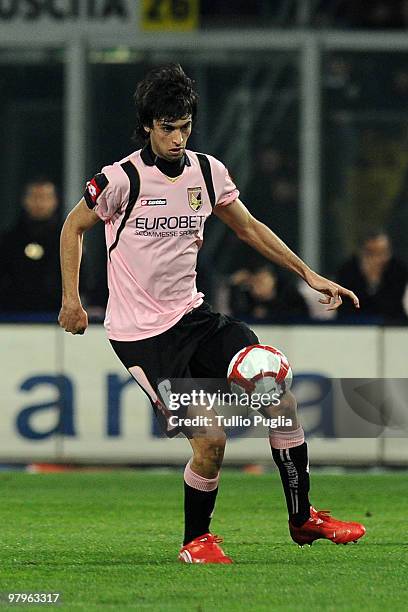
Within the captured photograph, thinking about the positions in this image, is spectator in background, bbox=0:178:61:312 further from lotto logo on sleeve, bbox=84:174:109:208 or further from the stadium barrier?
lotto logo on sleeve, bbox=84:174:109:208

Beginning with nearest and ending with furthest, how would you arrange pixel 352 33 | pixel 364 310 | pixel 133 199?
pixel 133 199 → pixel 364 310 → pixel 352 33

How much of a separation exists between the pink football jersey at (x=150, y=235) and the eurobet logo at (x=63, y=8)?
430 inches

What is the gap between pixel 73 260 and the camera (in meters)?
7.35

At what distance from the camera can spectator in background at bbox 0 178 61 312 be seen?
1345 cm

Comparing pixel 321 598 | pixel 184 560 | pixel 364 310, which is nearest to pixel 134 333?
pixel 184 560

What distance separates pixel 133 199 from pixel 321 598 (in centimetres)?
194

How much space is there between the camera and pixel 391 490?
11148 millimetres

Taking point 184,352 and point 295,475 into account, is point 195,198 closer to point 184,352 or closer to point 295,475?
point 184,352

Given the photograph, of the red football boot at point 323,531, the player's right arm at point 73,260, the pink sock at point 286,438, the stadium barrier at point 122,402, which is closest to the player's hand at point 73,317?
the player's right arm at point 73,260

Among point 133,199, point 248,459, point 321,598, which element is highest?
point 133,199

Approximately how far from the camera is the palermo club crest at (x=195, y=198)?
7.36m

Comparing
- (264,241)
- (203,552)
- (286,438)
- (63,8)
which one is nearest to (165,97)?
(264,241)

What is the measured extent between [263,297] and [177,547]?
5956 mm

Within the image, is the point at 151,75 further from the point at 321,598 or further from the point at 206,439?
the point at 321,598
